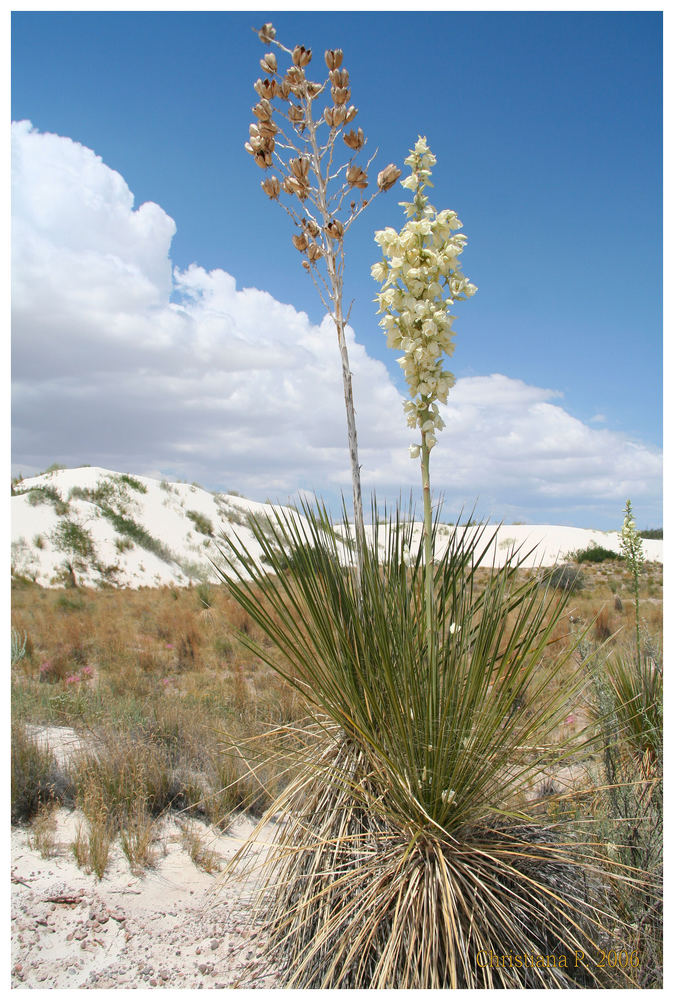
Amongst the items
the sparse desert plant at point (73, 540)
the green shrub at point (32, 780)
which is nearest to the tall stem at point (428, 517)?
the green shrub at point (32, 780)

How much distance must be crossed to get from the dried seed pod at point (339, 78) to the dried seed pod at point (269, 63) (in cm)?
30

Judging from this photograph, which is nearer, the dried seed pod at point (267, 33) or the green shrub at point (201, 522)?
the dried seed pod at point (267, 33)

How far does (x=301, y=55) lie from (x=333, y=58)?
15 centimetres

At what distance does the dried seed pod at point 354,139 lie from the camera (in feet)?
9.13

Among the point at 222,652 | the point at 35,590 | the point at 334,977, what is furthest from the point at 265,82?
the point at 35,590

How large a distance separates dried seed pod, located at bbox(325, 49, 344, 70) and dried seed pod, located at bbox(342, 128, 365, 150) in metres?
0.30

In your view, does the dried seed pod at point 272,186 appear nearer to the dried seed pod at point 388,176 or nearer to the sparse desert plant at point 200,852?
the dried seed pod at point 388,176

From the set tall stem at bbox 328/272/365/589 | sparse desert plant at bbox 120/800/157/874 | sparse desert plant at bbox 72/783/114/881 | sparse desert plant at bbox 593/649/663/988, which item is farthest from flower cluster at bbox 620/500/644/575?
sparse desert plant at bbox 72/783/114/881

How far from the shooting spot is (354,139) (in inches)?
110

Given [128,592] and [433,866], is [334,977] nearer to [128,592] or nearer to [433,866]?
[433,866]

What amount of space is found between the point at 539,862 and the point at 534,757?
0.40m

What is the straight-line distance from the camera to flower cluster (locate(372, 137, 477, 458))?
6.69ft

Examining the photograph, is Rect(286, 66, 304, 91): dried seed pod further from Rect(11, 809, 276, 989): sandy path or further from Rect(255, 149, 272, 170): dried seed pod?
Rect(11, 809, 276, 989): sandy path

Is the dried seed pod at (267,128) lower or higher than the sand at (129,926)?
higher
